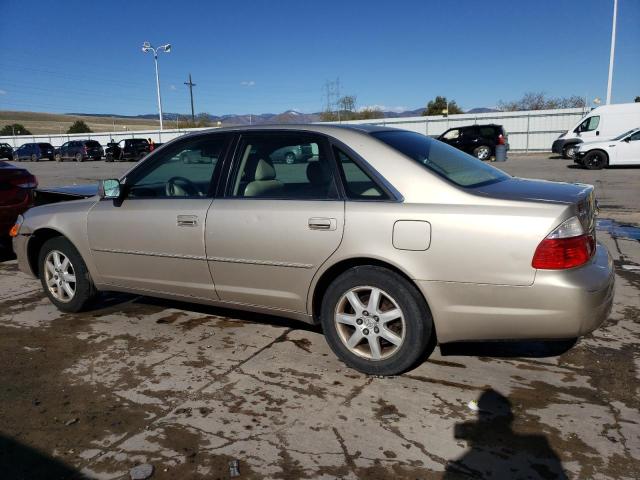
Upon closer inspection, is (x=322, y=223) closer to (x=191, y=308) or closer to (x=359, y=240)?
(x=359, y=240)

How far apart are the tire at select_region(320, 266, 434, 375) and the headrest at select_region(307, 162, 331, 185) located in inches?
25.2

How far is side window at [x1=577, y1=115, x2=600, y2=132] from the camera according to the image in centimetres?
2211

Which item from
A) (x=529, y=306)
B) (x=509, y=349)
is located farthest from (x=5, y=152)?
(x=529, y=306)

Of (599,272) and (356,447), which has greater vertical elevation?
(599,272)

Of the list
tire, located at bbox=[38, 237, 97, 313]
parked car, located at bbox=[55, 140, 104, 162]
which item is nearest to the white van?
tire, located at bbox=[38, 237, 97, 313]

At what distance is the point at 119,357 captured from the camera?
377 cm

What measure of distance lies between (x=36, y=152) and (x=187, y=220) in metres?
43.5

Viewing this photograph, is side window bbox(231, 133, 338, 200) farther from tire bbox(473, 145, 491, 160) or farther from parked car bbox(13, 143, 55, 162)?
parked car bbox(13, 143, 55, 162)

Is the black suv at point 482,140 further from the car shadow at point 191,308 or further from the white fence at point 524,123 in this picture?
the car shadow at point 191,308

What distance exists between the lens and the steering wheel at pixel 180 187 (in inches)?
159

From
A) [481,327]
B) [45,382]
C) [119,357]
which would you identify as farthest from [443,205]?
[45,382]

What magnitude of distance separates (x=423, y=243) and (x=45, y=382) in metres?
2.60

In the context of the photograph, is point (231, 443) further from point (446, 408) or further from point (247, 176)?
point (247, 176)

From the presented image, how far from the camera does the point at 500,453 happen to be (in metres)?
2.53
